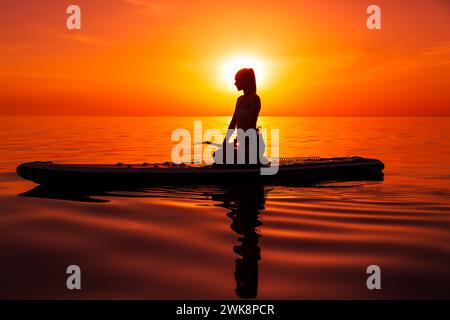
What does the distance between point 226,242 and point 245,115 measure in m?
4.91

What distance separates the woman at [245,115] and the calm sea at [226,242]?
3.18ft

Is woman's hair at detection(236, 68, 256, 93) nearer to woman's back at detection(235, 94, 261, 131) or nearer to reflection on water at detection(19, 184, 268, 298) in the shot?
woman's back at detection(235, 94, 261, 131)

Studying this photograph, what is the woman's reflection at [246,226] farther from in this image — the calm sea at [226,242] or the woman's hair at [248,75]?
the woman's hair at [248,75]

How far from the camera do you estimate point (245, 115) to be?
1008cm

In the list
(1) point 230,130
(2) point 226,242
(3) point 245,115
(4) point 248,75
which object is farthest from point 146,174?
(2) point 226,242

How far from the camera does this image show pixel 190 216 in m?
7.28

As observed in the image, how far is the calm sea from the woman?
97 cm

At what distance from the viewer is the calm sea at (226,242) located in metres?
4.19

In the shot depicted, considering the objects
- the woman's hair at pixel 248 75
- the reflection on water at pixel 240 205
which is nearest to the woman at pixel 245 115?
the woman's hair at pixel 248 75

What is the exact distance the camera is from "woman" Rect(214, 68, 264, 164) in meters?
9.86

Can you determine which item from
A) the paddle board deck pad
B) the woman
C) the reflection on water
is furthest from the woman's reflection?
the woman
